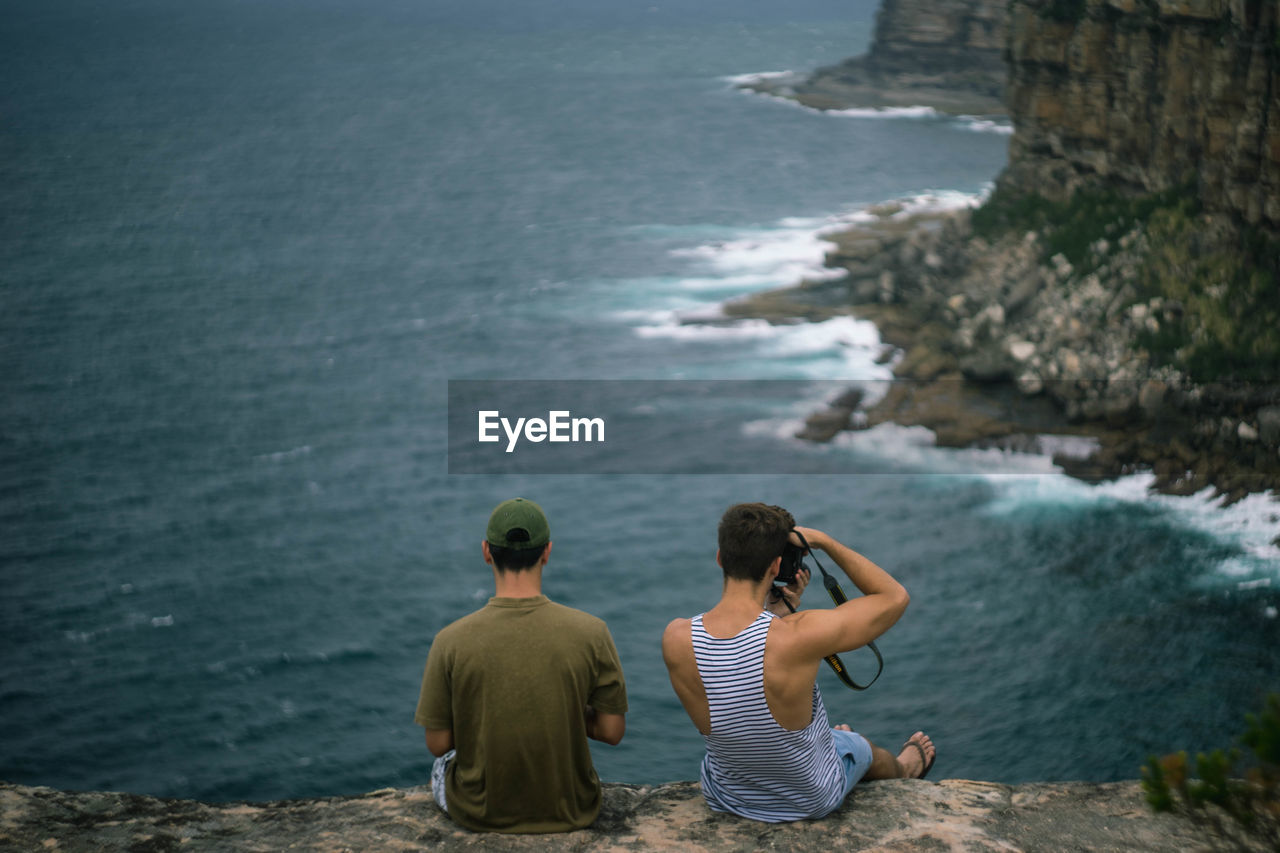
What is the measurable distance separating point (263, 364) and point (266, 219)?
2282 centimetres

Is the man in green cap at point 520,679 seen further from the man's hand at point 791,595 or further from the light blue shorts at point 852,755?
the light blue shorts at point 852,755

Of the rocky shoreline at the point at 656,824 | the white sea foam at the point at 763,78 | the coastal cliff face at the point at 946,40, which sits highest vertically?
the coastal cliff face at the point at 946,40

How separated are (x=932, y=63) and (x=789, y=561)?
95.9 metres

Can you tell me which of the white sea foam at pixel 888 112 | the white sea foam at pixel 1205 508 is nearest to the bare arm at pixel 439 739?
the white sea foam at pixel 1205 508

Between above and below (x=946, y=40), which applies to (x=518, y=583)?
below

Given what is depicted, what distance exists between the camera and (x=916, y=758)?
28.5 feet

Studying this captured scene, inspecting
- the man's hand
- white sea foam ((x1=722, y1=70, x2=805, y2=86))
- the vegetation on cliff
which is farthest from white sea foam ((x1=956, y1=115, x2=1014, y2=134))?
the man's hand

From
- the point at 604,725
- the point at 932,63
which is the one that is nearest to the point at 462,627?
the point at 604,725

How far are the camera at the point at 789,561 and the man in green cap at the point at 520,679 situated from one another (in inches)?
44.2

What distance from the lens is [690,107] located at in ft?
318

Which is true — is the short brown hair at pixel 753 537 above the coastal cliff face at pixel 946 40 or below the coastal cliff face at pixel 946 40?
below

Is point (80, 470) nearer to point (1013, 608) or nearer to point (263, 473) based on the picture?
point (263, 473)

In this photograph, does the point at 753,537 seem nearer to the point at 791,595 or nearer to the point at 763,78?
the point at 791,595

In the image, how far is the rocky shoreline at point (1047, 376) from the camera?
30.2 m
